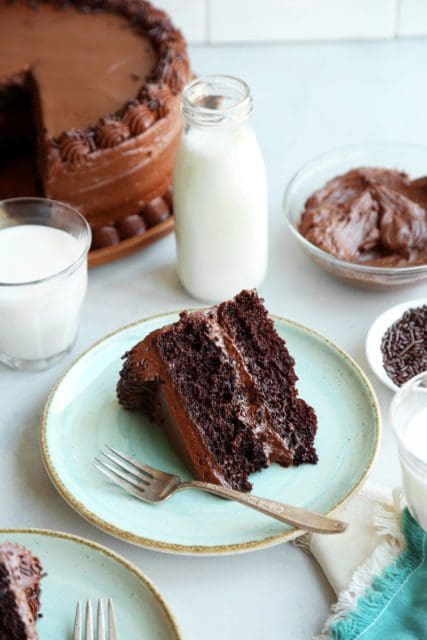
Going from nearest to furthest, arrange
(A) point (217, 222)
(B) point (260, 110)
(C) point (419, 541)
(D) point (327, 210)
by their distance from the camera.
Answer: (C) point (419, 541) → (A) point (217, 222) → (D) point (327, 210) → (B) point (260, 110)

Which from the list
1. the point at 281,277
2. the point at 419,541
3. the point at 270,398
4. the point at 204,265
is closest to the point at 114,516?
the point at 270,398

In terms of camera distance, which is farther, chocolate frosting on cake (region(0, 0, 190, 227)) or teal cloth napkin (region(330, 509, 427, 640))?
Result: chocolate frosting on cake (region(0, 0, 190, 227))

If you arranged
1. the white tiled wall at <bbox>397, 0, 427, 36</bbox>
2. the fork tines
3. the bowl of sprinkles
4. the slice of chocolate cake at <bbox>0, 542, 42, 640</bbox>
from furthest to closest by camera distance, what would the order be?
the white tiled wall at <bbox>397, 0, 427, 36</bbox> < the bowl of sprinkles < the fork tines < the slice of chocolate cake at <bbox>0, 542, 42, 640</bbox>

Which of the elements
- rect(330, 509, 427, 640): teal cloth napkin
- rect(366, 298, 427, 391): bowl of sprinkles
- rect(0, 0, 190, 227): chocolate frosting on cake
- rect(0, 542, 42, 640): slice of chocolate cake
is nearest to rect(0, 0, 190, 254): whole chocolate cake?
rect(0, 0, 190, 227): chocolate frosting on cake

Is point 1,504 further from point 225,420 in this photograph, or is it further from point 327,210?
point 327,210

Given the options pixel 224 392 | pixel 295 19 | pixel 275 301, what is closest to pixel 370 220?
pixel 275 301

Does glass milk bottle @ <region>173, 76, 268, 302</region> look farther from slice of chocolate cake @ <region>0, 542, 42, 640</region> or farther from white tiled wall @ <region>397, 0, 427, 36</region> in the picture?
white tiled wall @ <region>397, 0, 427, 36</region>

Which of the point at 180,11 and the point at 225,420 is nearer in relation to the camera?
the point at 225,420
